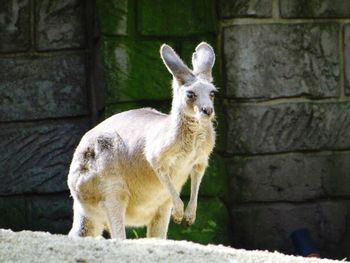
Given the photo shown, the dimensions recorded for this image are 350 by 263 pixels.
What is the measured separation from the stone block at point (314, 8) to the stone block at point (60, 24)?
1.51 m

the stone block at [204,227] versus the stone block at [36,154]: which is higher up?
the stone block at [36,154]

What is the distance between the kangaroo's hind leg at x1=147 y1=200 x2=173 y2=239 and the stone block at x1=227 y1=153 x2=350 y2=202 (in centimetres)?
171

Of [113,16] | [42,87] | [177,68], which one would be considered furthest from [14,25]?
[177,68]

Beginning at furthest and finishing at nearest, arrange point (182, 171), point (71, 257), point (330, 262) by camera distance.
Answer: point (182, 171)
point (330, 262)
point (71, 257)

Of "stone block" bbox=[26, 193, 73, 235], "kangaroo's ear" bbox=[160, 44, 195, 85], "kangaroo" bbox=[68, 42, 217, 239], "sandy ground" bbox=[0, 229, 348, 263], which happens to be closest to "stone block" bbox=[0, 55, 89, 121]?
"stone block" bbox=[26, 193, 73, 235]

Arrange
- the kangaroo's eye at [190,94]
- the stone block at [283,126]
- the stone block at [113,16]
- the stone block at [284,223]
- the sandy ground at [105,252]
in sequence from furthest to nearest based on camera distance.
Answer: the stone block at [284,223] < the stone block at [283,126] < the stone block at [113,16] < the kangaroo's eye at [190,94] < the sandy ground at [105,252]

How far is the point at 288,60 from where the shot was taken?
8.02m

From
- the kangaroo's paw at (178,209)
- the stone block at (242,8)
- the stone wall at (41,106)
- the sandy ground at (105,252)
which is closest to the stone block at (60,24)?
the stone wall at (41,106)

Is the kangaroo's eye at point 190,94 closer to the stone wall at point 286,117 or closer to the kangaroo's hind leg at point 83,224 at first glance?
the kangaroo's hind leg at point 83,224

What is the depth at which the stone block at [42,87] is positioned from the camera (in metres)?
8.22

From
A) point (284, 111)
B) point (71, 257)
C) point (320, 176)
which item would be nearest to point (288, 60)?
point (284, 111)

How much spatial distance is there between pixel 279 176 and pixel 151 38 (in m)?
1.39

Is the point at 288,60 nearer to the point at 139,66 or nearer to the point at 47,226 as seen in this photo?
the point at 139,66

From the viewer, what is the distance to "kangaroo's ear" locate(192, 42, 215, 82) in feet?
20.2
